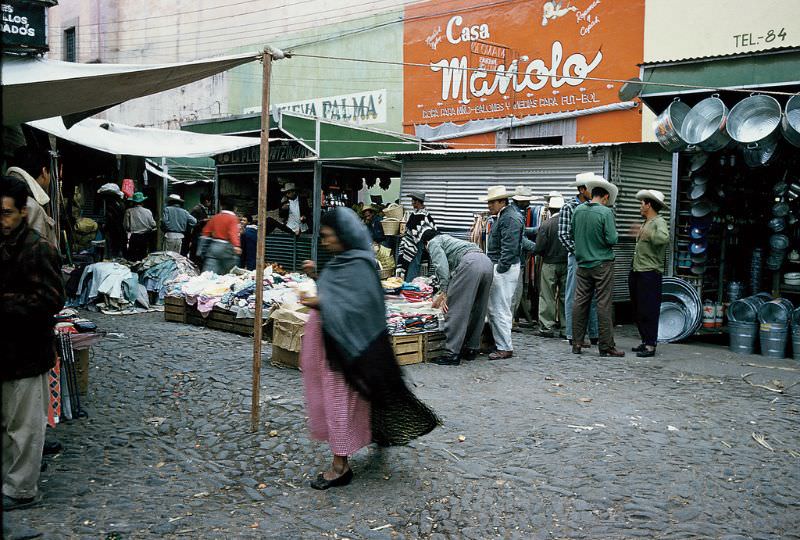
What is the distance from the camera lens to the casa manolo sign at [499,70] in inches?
570

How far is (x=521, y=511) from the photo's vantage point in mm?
4188

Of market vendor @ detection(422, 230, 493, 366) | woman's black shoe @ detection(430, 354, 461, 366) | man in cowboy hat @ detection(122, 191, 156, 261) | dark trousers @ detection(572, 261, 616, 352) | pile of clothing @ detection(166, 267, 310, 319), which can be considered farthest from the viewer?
man in cowboy hat @ detection(122, 191, 156, 261)

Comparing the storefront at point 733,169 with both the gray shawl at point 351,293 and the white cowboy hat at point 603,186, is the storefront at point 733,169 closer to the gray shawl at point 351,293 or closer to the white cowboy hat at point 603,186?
the white cowboy hat at point 603,186

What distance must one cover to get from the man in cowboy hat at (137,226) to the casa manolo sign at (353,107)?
5102 millimetres

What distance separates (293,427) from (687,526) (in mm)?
2864

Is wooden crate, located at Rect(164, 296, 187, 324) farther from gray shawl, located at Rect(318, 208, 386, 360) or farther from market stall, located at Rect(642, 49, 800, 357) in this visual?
market stall, located at Rect(642, 49, 800, 357)

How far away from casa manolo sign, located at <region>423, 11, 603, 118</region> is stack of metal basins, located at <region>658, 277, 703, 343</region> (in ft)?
19.3

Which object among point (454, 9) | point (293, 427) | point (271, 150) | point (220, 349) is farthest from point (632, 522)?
point (454, 9)

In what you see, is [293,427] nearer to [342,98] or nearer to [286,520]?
[286,520]

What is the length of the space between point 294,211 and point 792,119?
9.53 meters

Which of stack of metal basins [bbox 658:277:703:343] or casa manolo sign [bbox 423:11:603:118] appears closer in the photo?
stack of metal basins [bbox 658:277:703:343]

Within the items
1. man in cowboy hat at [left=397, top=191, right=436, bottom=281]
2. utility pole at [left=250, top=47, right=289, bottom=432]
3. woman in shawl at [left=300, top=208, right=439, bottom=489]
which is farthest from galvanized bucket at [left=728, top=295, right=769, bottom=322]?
utility pole at [left=250, top=47, right=289, bottom=432]

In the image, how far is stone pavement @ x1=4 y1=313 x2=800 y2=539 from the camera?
4.00m

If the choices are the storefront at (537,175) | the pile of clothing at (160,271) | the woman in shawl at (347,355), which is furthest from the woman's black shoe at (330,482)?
the pile of clothing at (160,271)
